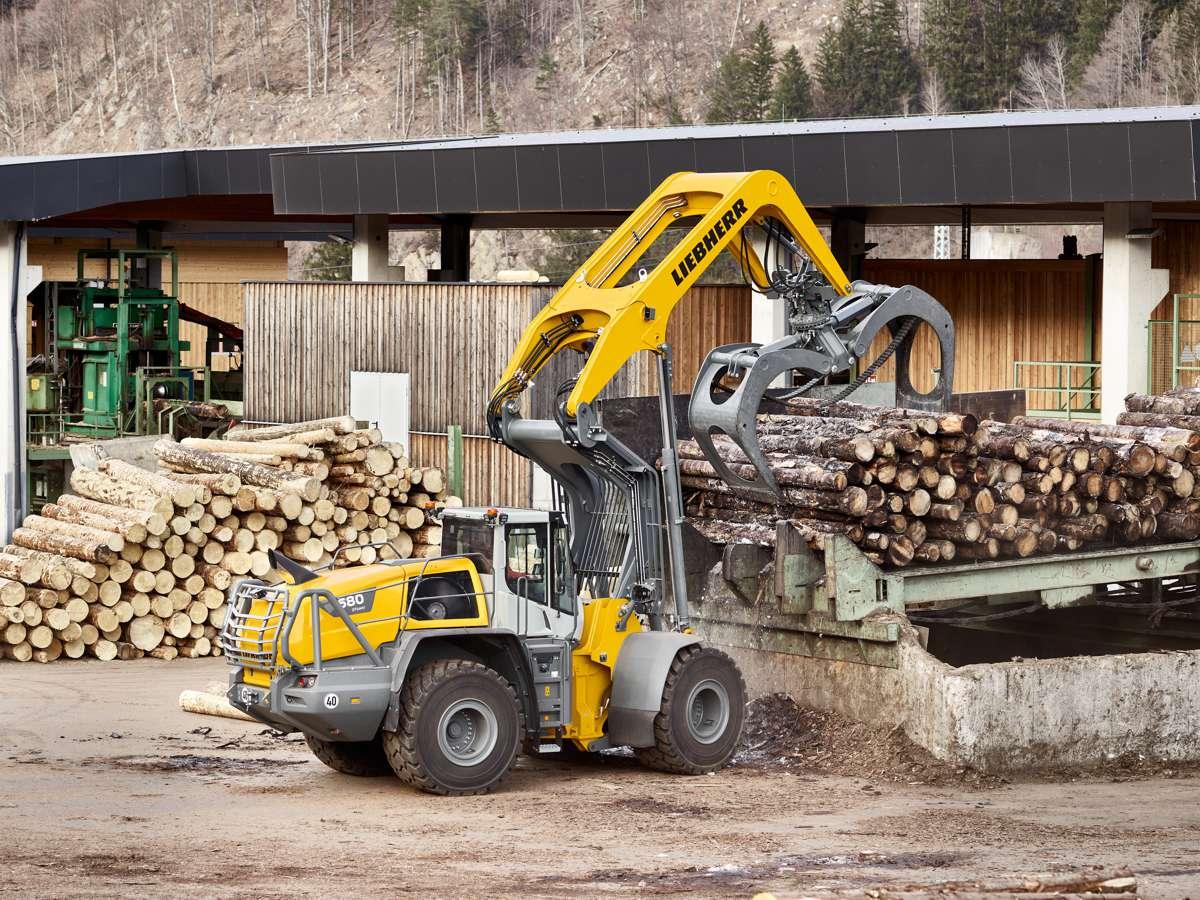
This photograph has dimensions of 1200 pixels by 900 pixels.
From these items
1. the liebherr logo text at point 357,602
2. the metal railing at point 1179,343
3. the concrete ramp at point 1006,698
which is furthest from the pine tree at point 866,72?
the liebherr logo text at point 357,602

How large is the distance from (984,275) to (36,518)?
14257 millimetres

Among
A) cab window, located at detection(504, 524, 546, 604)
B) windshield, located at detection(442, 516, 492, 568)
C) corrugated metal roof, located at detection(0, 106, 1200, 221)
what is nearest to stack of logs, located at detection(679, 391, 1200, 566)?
cab window, located at detection(504, 524, 546, 604)

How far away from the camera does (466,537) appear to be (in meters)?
13.3

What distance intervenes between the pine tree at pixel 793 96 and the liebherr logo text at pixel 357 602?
63.4 m

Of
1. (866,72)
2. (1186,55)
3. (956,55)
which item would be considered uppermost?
(956,55)

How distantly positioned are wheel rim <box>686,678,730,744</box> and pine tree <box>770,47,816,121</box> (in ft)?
204

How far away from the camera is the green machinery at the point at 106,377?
2895 cm

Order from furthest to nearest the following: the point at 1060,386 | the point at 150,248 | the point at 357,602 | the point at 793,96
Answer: the point at 793,96
the point at 150,248
the point at 1060,386
the point at 357,602

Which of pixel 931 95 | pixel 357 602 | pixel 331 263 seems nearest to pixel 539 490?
pixel 357 602

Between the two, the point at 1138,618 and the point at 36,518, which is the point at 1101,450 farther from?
the point at 36,518

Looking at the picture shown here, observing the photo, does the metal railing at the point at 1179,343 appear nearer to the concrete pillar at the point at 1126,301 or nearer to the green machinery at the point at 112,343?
the concrete pillar at the point at 1126,301

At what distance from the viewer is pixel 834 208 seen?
79.6 feet

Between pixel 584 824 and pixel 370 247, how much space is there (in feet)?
58.0

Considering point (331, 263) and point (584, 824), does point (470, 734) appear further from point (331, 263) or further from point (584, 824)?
point (331, 263)
